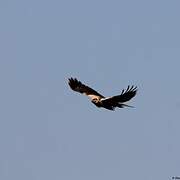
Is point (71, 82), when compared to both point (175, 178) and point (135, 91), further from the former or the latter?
point (175, 178)

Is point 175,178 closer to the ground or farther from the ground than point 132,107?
farther from the ground

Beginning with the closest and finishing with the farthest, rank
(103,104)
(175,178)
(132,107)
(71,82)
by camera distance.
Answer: (132,107)
(103,104)
(71,82)
(175,178)

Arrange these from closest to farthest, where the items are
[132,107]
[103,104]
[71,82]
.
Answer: [132,107] → [103,104] → [71,82]

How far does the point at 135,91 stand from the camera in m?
55.3

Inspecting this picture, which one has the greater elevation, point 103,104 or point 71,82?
point 71,82

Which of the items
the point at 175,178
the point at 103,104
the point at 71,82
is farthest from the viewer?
the point at 175,178

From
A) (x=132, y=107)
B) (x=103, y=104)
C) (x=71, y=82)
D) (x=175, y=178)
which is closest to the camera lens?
(x=132, y=107)

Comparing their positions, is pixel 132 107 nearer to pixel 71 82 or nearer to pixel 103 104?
pixel 103 104

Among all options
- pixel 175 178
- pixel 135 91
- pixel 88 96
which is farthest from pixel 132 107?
pixel 175 178

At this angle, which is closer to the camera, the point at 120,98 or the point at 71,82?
the point at 120,98

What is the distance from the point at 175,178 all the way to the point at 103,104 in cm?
1511

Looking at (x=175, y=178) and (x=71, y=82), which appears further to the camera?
(x=175, y=178)

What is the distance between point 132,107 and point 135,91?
2.60 metres

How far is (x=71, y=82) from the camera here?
62562 mm
